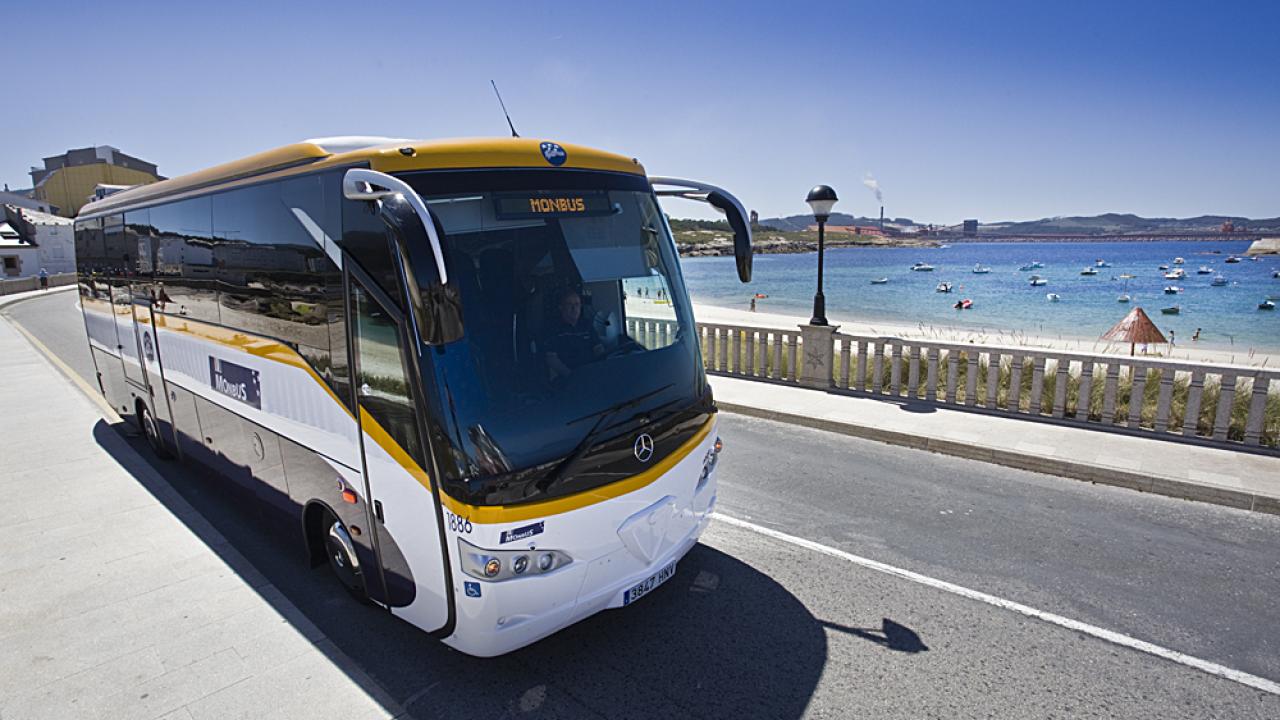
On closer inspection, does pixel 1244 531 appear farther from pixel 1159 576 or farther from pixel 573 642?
pixel 573 642

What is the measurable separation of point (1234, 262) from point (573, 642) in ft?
493

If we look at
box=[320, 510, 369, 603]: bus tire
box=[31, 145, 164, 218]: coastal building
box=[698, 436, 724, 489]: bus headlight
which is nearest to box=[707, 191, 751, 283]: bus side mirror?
box=[698, 436, 724, 489]: bus headlight

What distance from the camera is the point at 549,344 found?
12.4 ft

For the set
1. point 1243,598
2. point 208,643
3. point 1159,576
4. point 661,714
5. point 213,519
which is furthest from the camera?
point 213,519

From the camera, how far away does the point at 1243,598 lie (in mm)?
4809

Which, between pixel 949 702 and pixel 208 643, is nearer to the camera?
pixel 949 702

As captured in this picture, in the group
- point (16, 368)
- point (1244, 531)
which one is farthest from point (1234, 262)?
point (16, 368)

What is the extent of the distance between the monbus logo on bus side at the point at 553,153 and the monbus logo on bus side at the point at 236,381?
2.93m

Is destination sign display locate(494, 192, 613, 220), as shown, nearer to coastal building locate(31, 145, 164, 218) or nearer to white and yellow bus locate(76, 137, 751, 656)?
white and yellow bus locate(76, 137, 751, 656)

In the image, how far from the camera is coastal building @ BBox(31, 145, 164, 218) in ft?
224

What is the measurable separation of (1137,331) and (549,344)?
14.0 meters

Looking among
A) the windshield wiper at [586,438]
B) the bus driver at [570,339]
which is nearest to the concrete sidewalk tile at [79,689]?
the windshield wiper at [586,438]

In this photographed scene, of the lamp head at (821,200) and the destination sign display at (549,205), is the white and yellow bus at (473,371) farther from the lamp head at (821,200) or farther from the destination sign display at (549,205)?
the lamp head at (821,200)

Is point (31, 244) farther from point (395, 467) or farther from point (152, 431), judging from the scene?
point (395, 467)
